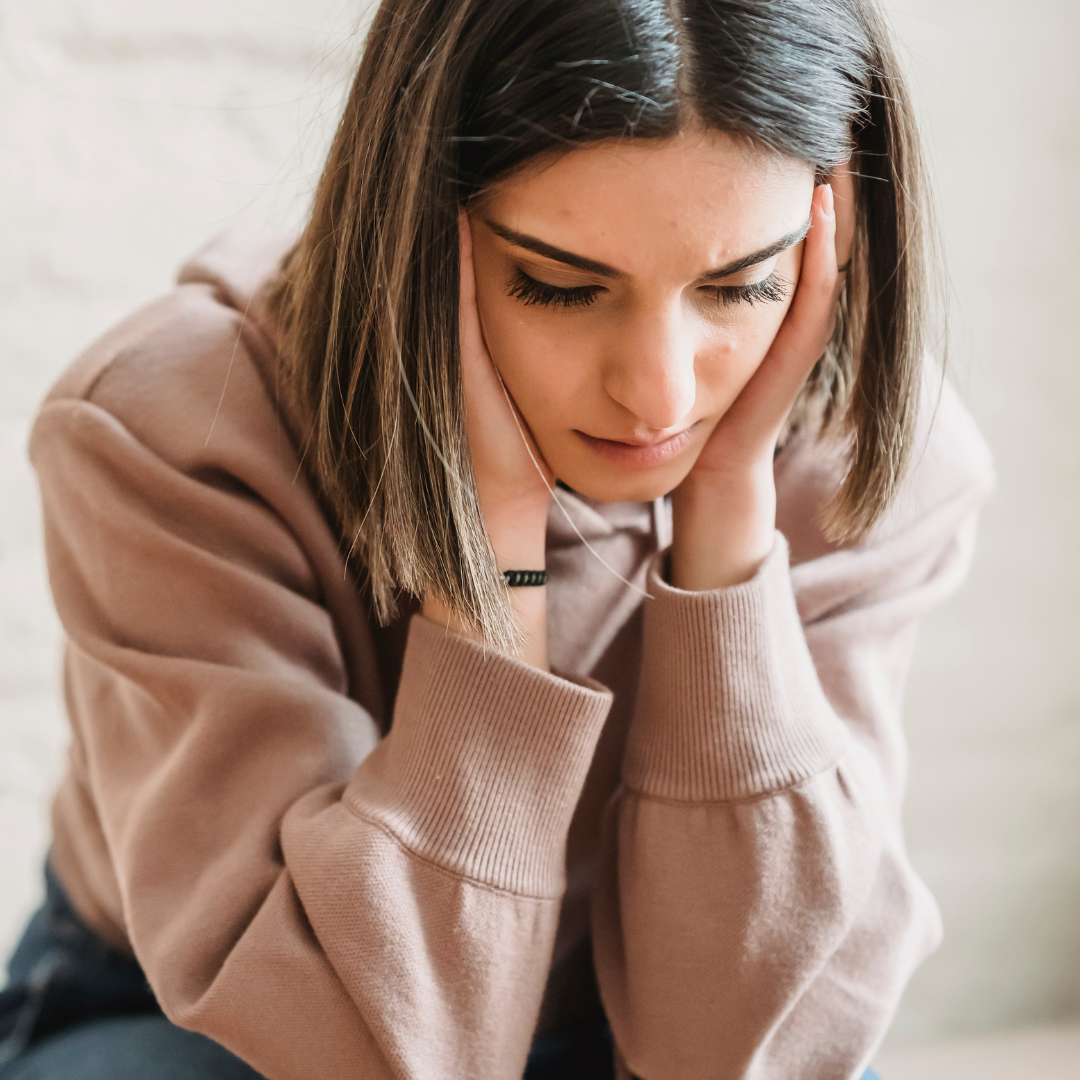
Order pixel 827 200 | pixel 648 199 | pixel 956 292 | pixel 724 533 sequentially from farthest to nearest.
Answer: pixel 956 292 < pixel 724 533 < pixel 827 200 < pixel 648 199

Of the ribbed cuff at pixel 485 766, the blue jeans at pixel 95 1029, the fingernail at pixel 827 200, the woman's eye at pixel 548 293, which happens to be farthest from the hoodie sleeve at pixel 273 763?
the fingernail at pixel 827 200

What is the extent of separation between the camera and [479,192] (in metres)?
0.62

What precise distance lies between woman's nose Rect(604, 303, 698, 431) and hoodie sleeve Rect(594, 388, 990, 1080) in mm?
176

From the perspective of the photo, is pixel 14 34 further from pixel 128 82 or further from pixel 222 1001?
pixel 222 1001

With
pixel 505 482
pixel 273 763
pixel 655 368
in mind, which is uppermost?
pixel 655 368

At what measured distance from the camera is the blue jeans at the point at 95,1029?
815mm

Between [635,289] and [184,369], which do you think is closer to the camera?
[635,289]

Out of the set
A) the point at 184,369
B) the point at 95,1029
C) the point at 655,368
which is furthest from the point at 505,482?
the point at 95,1029

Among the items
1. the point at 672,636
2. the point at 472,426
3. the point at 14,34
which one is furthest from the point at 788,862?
the point at 14,34

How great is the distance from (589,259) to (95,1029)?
752mm

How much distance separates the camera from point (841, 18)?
649 mm

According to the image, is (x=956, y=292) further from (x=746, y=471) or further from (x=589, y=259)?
(x=589, y=259)

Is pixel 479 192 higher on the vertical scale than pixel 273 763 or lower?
higher

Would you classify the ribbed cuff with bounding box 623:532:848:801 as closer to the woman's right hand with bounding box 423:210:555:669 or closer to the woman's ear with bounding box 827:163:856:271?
the woman's right hand with bounding box 423:210:555:669
